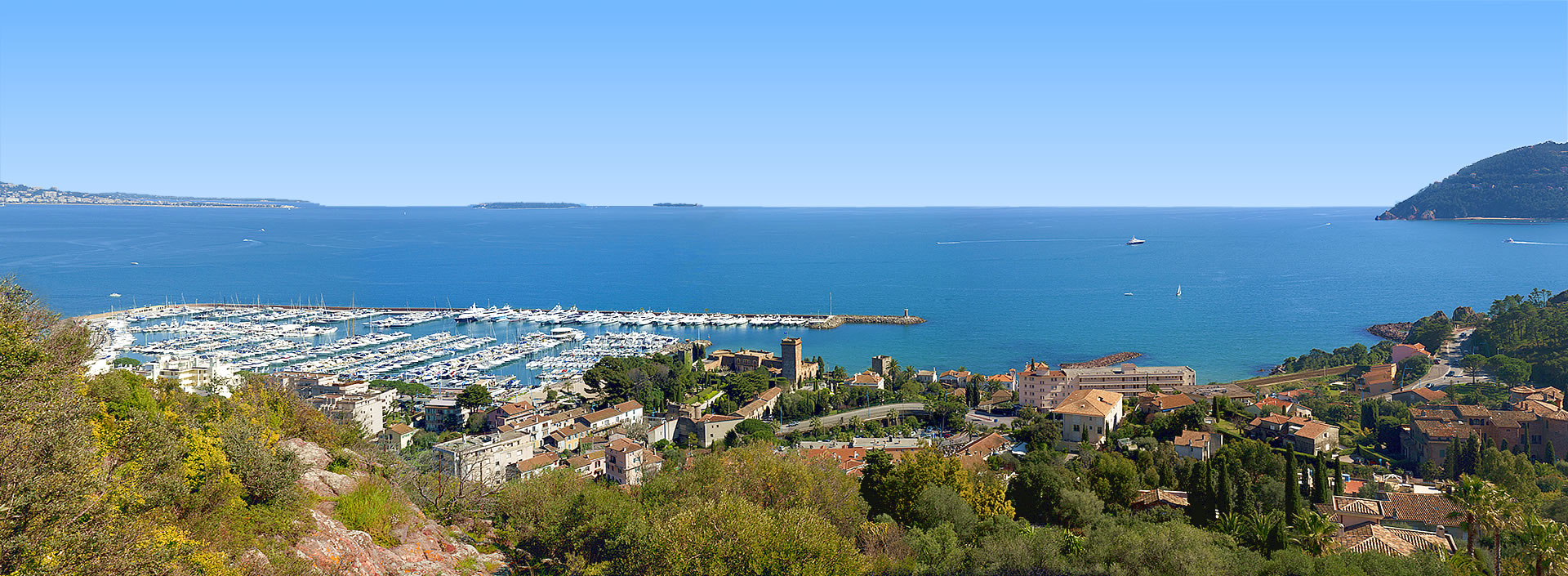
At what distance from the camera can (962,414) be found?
1062 inches

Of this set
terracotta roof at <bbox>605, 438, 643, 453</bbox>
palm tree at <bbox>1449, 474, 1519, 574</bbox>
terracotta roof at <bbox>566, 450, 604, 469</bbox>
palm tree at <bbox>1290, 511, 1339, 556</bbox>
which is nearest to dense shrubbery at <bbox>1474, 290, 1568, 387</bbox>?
palm tree at <bbox>1290, 511, 1339, 556</bbox>

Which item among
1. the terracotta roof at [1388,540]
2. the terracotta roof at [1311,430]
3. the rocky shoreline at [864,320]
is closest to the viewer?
the terracotta roof at [1388,540]

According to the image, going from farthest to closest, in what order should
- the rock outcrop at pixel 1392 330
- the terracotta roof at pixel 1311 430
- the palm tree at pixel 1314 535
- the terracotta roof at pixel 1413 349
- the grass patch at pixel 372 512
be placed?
the rock outcrop at pixel 1392 330 → the terracotta roof at pixel 1413 349 → the terracotta roof at pixel 1311 430 → the palm tree at pixel 1314 535 → the grass patch at pixel 372 512

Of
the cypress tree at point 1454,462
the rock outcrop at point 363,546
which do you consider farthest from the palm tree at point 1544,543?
the cypress tree at point 1454,462

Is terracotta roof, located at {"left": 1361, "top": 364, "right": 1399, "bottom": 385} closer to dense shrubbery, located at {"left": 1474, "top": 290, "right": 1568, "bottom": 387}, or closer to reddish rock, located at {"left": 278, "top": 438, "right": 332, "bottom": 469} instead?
dense shrubbery, located at {"left": 1474, "top": 290, "right": 1568, "bottom": 387}

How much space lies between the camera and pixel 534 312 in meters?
51.9

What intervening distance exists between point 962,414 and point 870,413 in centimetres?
302

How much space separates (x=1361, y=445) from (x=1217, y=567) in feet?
54.8

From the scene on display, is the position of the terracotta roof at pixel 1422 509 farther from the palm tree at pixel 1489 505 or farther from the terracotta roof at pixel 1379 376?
the terracotta roof at pixel 1379 376

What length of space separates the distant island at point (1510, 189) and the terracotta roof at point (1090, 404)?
124178 millimetres

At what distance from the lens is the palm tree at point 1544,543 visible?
8.66 m

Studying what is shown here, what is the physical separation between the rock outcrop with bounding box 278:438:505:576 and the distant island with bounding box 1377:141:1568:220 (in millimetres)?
143857

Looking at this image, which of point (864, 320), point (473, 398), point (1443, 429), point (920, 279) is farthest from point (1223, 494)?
point (920, 279)

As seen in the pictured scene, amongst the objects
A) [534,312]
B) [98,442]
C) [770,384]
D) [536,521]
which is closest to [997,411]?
[770,384]
